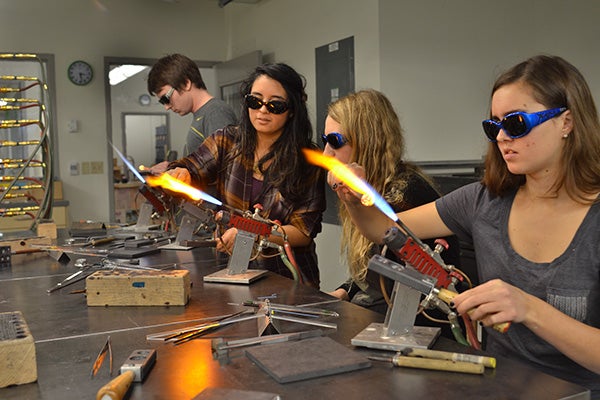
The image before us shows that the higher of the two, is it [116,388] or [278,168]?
[278,168]

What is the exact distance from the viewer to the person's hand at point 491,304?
139cm

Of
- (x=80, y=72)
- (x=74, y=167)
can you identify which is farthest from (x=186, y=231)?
(x=80, y=72)

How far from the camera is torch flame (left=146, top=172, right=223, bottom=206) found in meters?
2.57

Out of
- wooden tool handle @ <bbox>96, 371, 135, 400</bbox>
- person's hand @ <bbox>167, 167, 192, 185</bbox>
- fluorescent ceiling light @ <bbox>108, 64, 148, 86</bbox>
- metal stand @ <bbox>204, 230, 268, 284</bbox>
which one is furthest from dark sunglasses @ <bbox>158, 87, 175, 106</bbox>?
fluorescent ceiling light @ <bbox>108, 64, 148, 86</bbox>

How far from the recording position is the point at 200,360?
1.45 meters

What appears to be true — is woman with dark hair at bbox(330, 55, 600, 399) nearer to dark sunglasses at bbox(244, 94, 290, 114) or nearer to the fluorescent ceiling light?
dark sunglasses at bbox(244, 94, 290, 114)

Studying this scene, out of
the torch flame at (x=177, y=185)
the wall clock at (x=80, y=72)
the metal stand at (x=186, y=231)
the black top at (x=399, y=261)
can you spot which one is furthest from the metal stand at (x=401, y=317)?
the wall clock at (x=80, y=72)

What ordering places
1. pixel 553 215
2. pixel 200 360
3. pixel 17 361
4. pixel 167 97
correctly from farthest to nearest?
pixel 167 97
pixel 553 215
pixel 200 360
pixel 17 361

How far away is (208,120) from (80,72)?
3.72 metres

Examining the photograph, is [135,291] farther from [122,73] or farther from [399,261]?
[122,73]

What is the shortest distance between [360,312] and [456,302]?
0.44 meters

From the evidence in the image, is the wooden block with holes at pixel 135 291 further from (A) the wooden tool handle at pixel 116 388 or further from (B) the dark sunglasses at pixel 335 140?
(B) the dark sunglasses at pixel 335 140

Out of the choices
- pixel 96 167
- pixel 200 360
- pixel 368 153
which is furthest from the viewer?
pixel 96 167

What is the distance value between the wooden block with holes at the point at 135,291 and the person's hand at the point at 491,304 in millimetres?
921
